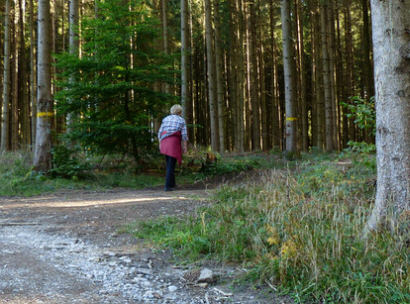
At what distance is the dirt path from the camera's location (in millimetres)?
3326

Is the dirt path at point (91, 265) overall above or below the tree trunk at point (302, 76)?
below

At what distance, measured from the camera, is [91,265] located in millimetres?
3951

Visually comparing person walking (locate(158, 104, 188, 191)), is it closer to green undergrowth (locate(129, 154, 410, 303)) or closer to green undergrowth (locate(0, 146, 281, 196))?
green undergrowth (locate(0, 146, 281, 196))

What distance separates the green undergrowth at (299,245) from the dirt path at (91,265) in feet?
0.78

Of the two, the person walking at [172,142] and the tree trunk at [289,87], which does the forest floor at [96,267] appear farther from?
the tree trunk at [289,87]

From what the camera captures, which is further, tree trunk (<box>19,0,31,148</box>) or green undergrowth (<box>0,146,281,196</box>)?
tree trunk (<box>19,0,31,148</box>)

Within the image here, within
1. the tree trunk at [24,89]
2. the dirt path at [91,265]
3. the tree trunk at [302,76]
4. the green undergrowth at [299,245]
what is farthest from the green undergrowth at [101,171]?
the tree trunk at [24,89]

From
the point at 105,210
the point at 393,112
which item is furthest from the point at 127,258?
the point at 393,112

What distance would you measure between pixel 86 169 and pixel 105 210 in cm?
415

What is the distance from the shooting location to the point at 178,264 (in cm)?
402

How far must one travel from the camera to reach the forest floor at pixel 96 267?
333 cm

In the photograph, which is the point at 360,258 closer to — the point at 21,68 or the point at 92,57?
the point at 92,57

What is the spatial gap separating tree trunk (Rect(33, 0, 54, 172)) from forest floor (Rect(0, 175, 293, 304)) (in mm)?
3962

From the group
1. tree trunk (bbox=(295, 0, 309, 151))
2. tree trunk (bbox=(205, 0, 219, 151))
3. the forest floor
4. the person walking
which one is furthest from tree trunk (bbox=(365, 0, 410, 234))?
tree trunk (bbox=(295, 0, 309, 151))
